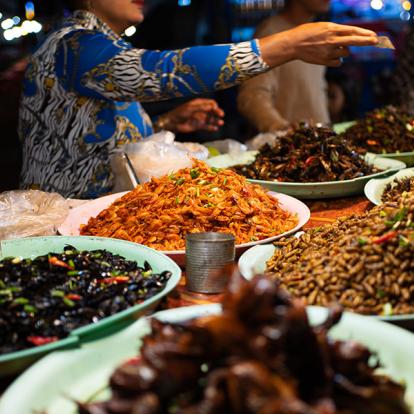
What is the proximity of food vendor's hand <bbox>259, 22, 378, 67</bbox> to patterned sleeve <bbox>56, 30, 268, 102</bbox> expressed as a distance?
0.26 ft

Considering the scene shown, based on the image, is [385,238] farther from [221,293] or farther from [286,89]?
[286,89]

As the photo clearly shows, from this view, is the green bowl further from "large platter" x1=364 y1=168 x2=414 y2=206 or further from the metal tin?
the metal tin

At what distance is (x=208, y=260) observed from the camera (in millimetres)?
1909

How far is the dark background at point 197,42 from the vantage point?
7.14m

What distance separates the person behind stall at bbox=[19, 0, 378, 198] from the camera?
327cm

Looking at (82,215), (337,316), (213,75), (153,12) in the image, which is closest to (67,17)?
(213,75)

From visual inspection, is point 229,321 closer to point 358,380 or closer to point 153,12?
point 358,380

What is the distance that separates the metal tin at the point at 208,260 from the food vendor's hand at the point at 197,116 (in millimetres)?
2651

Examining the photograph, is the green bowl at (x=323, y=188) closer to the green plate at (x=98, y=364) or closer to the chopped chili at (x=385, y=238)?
the chopped chili at (x=385, y=238)

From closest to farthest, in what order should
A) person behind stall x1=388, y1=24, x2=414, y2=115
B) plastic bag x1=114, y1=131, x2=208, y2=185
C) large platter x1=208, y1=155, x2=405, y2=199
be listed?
large platter x1=208, y1=155, x2=405, y2=199
plastic bag x1=114, y1=131, x2=208, y2=185
person behind stall x1=388, y1=24, x2=414, y2=115

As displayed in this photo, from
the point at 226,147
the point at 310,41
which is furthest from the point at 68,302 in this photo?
the point at 226,147

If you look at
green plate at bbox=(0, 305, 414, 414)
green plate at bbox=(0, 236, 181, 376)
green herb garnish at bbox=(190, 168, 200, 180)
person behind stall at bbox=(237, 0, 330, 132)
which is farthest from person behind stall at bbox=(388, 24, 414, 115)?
green plate at bbox=(0, 305, 414, 414)

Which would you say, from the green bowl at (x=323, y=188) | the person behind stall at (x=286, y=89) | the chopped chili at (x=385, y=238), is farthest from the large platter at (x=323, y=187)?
the person behind stall at (x=286, y=89)

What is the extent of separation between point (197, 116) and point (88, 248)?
2.52 meters
